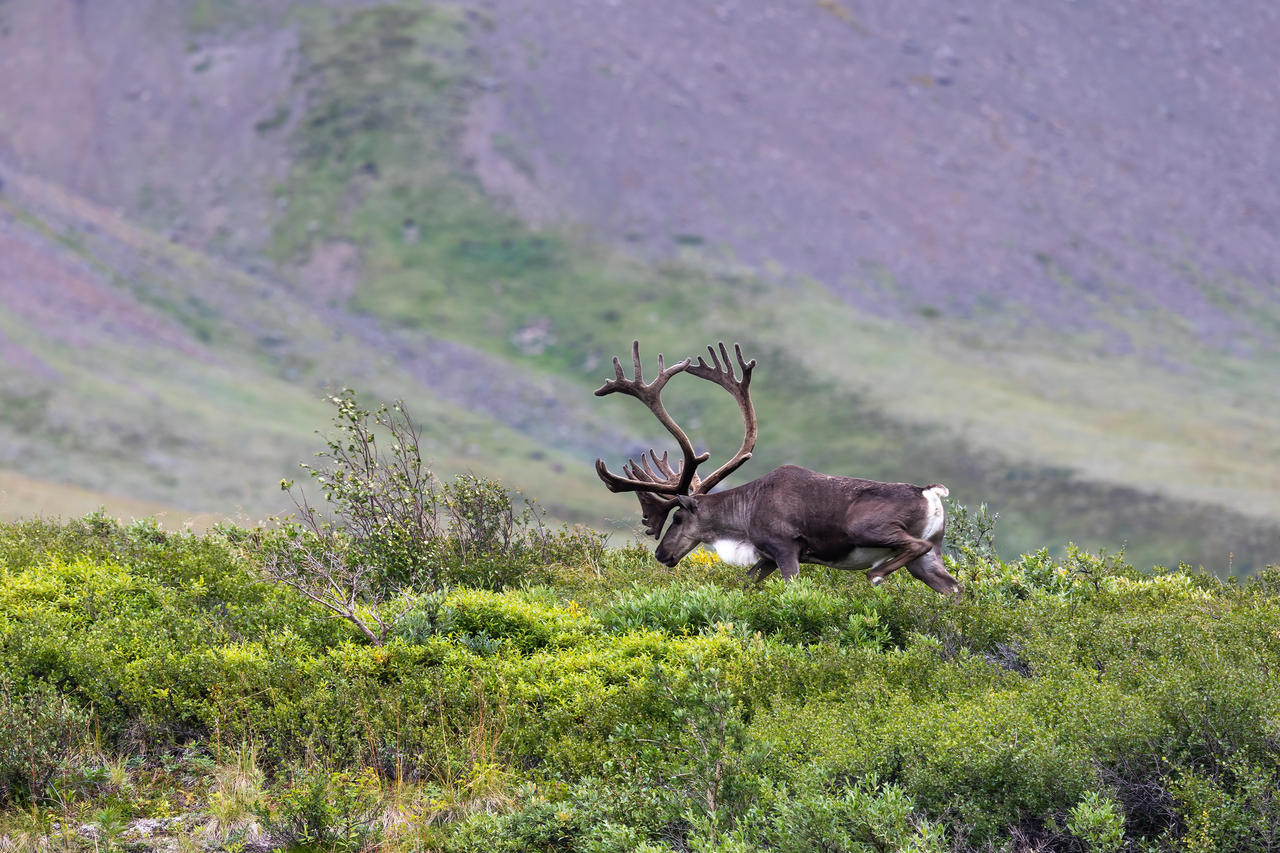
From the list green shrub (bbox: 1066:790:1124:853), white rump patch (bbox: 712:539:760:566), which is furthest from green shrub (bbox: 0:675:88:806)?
green shrub (bbox: 1066:790:1124:853)

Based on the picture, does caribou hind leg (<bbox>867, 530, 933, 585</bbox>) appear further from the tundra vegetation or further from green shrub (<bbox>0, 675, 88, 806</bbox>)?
green shrub (<bbox>0, 675, 88, 806</bbox>)

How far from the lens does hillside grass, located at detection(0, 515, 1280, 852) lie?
7.49m

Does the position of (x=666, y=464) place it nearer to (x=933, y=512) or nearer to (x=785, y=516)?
(x=785, y=516)

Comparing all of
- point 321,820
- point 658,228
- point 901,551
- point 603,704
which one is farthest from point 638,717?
point 658,228

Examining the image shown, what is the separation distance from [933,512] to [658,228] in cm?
12394

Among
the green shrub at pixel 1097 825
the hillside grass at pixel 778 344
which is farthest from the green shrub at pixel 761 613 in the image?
the hillside grass at pixel 778 344

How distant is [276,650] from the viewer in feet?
33.2

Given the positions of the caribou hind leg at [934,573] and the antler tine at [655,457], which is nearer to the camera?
the caribou hind leg at [934,573]

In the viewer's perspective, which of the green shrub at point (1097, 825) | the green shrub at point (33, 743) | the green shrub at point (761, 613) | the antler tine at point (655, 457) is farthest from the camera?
the antler tine at point (655, 457)

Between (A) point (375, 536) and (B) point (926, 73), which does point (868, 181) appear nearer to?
(B) point (926, 73)

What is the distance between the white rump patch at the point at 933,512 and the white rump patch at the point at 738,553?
1.67 meters

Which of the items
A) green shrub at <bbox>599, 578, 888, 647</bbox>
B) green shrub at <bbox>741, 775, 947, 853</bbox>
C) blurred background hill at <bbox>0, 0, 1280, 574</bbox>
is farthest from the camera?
blurred background hill at <bbox>0, 0, 1280, 574</bbox>

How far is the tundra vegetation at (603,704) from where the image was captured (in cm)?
753

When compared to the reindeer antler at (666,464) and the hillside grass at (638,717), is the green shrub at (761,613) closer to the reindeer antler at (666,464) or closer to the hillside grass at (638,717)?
the hillside grass at (638,717)
